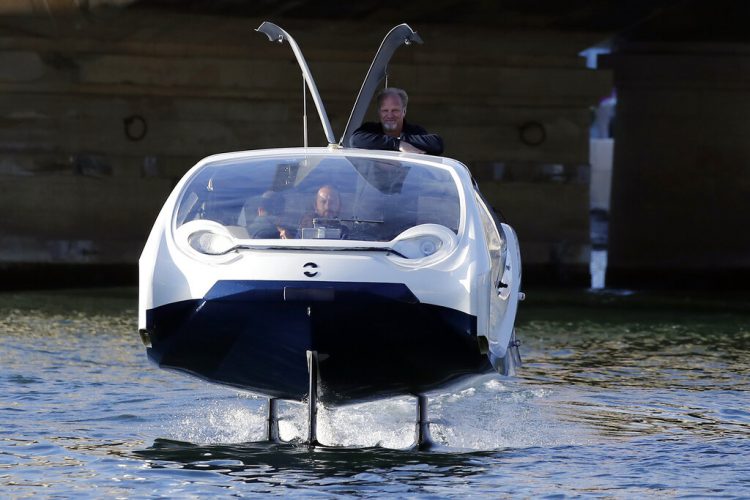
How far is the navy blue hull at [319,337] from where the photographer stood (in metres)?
8.93

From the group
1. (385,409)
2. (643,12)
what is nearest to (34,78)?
(643,12)

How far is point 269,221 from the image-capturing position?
9422mm

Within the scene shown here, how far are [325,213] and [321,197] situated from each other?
0.11 metres

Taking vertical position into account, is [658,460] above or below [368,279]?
below

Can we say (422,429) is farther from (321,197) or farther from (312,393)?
(321,197)

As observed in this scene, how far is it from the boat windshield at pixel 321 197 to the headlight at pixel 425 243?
192 millimetres

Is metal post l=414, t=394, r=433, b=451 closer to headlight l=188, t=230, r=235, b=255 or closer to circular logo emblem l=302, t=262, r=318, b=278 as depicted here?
circular logo emblem l=302, t=262, r=318, b=278

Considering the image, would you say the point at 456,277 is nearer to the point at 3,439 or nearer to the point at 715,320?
the point at 3,439

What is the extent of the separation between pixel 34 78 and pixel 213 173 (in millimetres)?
17857

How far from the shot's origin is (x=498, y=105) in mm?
28438

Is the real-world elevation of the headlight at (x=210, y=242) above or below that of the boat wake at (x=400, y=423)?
above

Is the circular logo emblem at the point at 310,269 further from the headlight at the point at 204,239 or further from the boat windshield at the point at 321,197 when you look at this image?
the headlight at the point at 204,239

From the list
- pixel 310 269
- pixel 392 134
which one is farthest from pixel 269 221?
pixel 392 134

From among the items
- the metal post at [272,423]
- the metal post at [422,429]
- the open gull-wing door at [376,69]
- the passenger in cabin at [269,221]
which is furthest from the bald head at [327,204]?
the open gull-wing door at [376,69]
